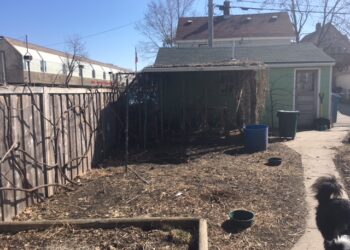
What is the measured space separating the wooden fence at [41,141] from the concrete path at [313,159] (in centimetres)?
374

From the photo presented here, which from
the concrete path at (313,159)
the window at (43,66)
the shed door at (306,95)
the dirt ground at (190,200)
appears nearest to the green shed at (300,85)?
the shed door at (306,95)

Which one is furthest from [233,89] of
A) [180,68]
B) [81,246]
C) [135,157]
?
[81,246]

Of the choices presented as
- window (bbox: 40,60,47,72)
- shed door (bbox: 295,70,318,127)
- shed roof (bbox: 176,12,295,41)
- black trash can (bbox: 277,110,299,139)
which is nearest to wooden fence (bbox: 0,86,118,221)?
black trash can (bbox: 277,110,299,139)

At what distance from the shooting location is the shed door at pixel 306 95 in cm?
1525

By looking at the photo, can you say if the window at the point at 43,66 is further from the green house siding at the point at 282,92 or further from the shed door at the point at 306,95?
the shed door at the point at 306,95

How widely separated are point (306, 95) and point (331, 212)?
466 inches

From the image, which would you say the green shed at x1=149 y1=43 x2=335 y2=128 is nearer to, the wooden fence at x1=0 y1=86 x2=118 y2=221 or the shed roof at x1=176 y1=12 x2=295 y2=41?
the wooden fence at x1=0 y1=86 x2=118 y2=221

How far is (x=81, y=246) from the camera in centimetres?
423

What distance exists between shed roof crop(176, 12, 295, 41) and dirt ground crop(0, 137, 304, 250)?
22.7 meters

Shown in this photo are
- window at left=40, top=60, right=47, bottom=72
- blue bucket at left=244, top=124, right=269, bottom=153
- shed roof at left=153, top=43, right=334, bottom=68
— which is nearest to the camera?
blue bucket at left=244, top=124, right=269, bottom=153

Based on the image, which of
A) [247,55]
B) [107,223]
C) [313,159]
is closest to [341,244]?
[107,223]

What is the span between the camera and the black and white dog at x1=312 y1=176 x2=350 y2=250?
154 inches

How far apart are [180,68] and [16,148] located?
6906 mm

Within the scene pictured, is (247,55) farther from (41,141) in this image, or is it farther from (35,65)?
(35,65)
